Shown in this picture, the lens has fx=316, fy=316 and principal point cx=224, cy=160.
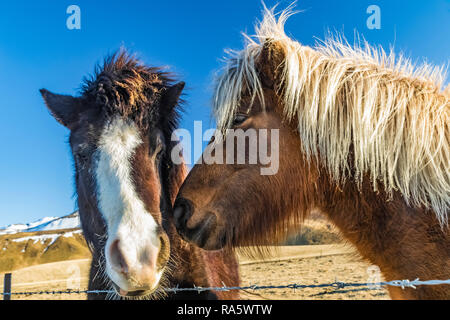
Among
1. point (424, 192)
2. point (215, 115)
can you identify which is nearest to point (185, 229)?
point (215, 115)

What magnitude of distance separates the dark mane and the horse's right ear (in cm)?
15

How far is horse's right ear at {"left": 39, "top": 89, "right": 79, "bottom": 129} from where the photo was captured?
9.36ft

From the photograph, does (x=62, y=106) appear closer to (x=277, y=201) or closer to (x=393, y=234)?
(x=277, y=201)

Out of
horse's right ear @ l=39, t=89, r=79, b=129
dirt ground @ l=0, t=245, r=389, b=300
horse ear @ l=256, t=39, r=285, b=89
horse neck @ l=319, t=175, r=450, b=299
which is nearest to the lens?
horse neck @ l=319, t=175, r=450, b=299

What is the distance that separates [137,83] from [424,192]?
2264 mm

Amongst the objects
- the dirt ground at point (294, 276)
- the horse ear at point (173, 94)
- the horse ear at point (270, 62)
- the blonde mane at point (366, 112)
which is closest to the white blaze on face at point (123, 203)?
the horse ear at point (173, 94)

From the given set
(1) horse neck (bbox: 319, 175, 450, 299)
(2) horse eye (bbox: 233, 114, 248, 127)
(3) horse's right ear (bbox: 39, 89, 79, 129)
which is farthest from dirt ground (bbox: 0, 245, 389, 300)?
(3) horse's right ear (bbox: 39, 89, 79, 129)

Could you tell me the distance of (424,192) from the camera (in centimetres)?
183

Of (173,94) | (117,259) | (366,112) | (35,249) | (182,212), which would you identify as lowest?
(35,249)

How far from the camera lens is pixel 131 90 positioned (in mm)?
2604

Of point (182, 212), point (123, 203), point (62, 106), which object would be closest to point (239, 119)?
point (182, 212)

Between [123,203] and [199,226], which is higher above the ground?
[123,203]

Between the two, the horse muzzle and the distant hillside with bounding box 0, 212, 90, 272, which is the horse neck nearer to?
the horse muzzle

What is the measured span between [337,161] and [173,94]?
161 centimetres
